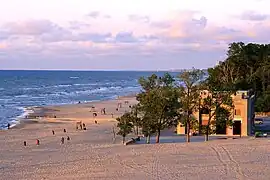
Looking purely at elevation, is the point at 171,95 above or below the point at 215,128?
above

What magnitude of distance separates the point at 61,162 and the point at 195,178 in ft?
33.8

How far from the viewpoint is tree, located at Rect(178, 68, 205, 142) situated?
134ft

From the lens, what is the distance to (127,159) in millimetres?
32625

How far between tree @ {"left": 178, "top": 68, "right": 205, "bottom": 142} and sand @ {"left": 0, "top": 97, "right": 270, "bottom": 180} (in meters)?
2.88

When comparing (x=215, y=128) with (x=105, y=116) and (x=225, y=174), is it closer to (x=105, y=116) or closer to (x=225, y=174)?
(x=225, y=174)

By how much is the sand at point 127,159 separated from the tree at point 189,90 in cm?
288

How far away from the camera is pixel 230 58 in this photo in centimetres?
6550

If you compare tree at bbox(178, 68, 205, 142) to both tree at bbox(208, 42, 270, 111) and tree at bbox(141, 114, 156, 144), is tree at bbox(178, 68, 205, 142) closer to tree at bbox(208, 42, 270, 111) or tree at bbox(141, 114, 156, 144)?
tree at bbox(141, 114, 156, 144)

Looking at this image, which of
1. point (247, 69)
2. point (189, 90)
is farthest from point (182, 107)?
point (247, 69)

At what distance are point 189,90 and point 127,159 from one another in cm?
1100

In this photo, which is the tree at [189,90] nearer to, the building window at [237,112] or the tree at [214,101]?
the tree at [214,101]

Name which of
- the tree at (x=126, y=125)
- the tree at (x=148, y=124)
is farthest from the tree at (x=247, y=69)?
the tree at (x=126, y=125)

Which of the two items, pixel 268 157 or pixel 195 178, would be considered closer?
pixel 195 178

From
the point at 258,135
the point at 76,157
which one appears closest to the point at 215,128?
the point at 258,135
